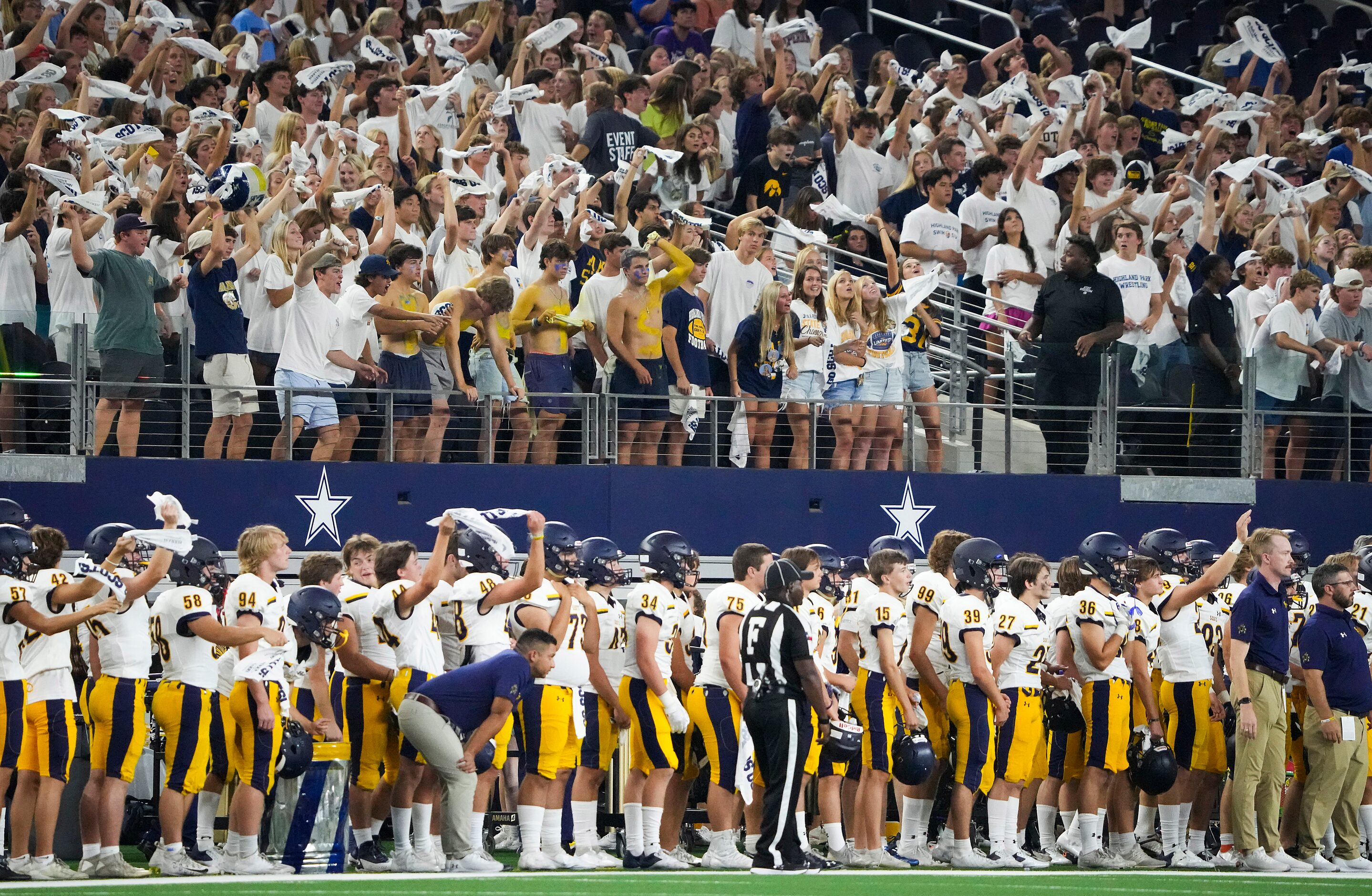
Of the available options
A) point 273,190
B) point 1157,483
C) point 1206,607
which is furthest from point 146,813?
point 1157,483

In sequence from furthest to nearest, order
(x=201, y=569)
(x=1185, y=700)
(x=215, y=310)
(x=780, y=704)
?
(x=215, y=310) → (x=1185, y=700) → (x=201, y=569) → (x=780, y=704)

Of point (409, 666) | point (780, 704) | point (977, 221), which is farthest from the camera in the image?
point (977, 221)

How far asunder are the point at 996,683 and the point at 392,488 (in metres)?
4.70

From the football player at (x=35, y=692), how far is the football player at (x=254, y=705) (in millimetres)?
666

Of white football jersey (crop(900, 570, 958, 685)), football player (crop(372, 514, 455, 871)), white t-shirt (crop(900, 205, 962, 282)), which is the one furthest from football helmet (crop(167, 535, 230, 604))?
white t-shirt (crop(900, 205, 962, 282))

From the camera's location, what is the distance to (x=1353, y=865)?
12.0 meters

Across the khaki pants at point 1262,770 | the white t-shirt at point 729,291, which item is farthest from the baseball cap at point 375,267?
the khaki pants at point 1262,770

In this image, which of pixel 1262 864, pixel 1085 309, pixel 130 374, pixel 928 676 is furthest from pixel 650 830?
pixel 1085 309

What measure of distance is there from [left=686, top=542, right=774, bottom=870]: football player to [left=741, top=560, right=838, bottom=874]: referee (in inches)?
18.0

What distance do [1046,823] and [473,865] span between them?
3596 millimetres

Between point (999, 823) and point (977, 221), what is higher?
point (977, 221)

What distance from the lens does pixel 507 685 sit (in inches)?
417

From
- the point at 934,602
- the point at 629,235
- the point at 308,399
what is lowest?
the point at 934,602

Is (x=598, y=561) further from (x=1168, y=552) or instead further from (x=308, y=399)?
(x=1168, y=552)
